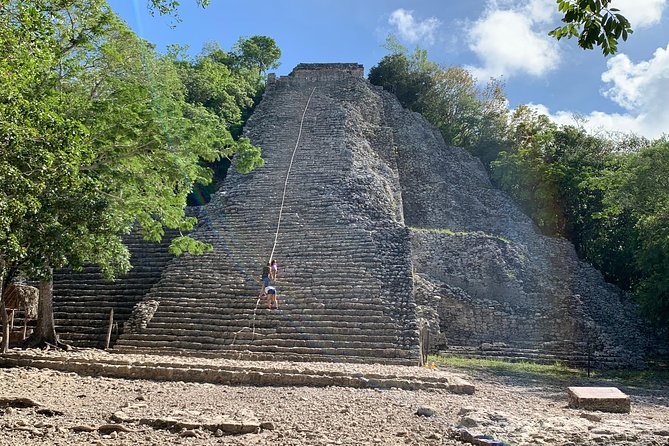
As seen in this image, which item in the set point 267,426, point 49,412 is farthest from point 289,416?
point 49,412

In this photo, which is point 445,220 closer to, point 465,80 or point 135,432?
point 465,80

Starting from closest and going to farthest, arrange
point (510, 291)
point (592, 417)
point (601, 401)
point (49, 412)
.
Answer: point (49, 412), point (592, 417), point (601, 401), point (510, 291)

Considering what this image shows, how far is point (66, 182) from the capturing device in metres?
7.10

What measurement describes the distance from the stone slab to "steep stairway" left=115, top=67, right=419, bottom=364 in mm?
3418

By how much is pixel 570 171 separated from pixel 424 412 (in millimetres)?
20227

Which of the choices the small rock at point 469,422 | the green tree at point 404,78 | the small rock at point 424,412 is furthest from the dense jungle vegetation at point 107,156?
the green tree at point 404,78

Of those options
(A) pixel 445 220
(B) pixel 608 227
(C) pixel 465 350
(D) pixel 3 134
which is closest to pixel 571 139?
(B) pixel 608 227

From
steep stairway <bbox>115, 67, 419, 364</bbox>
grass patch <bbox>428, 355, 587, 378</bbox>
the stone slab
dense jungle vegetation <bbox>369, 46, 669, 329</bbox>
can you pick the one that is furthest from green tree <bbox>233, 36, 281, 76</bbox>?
the stone slab

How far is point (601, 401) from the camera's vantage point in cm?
768

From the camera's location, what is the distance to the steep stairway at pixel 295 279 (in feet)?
37.2

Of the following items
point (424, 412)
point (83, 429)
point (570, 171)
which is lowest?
point (83, 429)

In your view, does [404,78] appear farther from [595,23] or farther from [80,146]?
[595,23]

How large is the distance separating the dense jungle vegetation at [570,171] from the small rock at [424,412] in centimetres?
1080

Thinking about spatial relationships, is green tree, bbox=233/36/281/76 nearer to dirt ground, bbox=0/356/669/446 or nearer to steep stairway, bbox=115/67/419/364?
steep stairway, bbox=115/67/419/364
